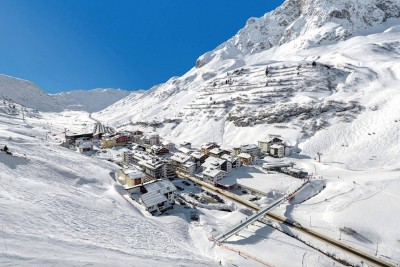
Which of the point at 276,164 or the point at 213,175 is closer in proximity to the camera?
the point at 213,175

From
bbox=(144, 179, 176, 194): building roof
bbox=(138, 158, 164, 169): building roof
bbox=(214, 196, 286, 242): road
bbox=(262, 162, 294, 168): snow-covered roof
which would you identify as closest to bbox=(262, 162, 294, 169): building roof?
bbox=(262, 162, 294, 168): snow-covered roof

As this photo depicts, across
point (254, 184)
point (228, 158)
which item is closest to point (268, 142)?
point (228, 158)

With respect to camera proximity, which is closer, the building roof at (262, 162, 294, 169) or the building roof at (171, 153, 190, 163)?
the building roof at (262, 162, 294, 169)

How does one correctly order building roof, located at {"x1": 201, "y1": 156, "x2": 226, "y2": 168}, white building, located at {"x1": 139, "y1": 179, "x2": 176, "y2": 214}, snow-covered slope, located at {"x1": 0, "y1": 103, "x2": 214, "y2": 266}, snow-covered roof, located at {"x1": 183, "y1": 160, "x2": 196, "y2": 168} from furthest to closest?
1. snow-covered roof, located at {"x1": 183, "y1": 160, "x2": 196, "y2": 168}
2. building roof, located at {"x1": 201, "y1": 156, "x2": 226, "y2": 168}
3. white building, located at {"x1": 139, "y1": 179, "x2": 176, "y2": 214}
4. snow-covered slope, located at {"x1": 0, "y1": 103, "x2": 214, "y2": 266}

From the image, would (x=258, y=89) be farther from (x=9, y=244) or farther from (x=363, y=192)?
Result: (x=9, y=244)

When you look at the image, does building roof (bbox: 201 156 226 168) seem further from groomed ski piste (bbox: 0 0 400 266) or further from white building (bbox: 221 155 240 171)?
groomed ski piste (bbox: 0 0 400 266)

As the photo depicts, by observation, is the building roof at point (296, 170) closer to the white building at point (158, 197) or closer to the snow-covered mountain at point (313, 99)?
the snow-covered mountain at point (313, 99)

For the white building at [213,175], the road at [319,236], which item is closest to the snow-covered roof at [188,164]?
the white building at [213,175]

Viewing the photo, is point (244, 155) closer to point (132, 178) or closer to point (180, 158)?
point (180, 158)
